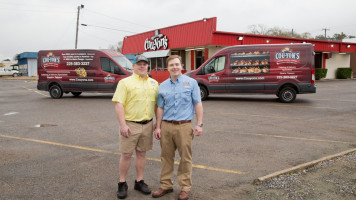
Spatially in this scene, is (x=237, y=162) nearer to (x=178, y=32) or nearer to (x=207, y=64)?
(x=207, y=64)

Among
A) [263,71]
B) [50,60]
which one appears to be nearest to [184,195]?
[263,71]

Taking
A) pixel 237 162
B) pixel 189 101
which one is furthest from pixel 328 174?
pixel 189 101

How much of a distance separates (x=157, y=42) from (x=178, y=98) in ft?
84.0

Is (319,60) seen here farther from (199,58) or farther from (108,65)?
(108,65)

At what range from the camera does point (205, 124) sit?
7.87m

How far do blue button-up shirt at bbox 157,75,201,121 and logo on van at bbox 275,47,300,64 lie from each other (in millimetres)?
9453

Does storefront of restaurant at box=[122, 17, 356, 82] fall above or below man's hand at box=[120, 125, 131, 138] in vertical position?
above

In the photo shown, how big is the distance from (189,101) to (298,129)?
15.5ft

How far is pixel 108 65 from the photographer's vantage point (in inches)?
550

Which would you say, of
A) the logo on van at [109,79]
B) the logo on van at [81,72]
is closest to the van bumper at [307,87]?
the logo on van at [109,79]

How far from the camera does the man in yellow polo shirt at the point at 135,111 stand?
3447 millimetres

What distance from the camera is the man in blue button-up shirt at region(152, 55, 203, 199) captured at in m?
3.46

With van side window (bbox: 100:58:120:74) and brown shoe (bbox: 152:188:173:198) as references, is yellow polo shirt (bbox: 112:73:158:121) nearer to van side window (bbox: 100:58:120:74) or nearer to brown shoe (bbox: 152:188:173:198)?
brown shoe (bbox: 152:188:173:198)

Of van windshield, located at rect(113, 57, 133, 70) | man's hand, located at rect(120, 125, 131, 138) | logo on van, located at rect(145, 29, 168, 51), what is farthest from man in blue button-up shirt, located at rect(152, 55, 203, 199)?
logo on van, located at rect(145, 29, 168, 51)
